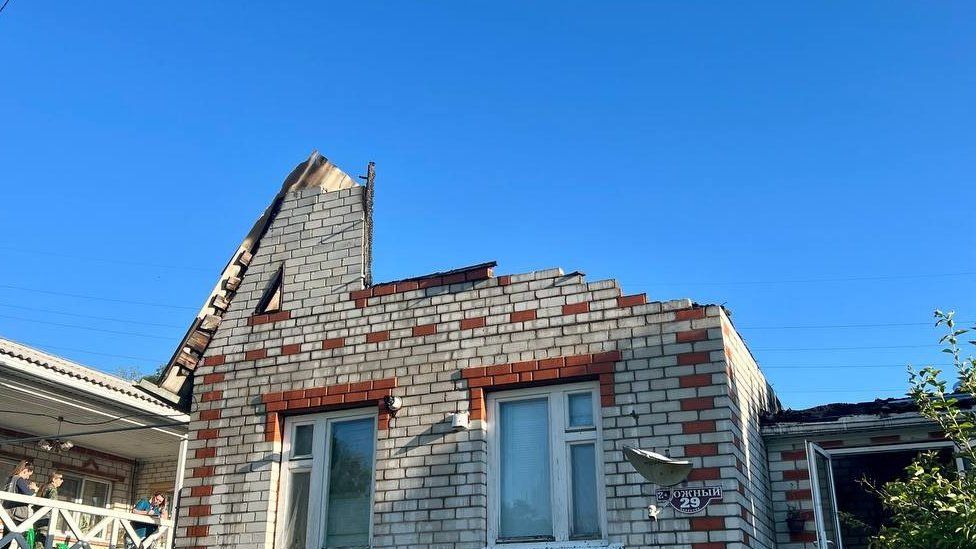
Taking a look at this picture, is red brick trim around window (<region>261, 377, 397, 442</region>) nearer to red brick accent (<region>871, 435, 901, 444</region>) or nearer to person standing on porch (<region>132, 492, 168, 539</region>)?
person standing on porch (<region>132, 492, 168, 539</region>)

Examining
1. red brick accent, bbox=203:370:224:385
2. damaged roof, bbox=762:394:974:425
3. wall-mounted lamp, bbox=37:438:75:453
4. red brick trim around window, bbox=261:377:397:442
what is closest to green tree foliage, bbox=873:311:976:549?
damaged roof, bbox=762:394:974:425

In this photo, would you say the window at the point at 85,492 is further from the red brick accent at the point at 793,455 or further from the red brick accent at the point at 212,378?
the red brick accent at the point at 793,455

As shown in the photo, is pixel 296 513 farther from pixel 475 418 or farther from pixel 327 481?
pixel 475 418

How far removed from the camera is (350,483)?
937 centimetres

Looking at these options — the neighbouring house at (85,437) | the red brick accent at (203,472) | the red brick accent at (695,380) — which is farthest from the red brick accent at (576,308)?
the neighbouring house at (85,437)

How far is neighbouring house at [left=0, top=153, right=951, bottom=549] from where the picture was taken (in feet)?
26.9

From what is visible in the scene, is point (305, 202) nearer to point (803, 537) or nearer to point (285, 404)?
point (285, 404)

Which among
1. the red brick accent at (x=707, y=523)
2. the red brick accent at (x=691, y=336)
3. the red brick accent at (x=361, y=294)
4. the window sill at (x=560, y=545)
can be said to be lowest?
the window sill at (x=560, y=545)

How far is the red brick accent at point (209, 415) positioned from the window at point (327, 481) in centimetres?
90

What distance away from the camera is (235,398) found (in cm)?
1014

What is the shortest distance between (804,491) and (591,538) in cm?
230

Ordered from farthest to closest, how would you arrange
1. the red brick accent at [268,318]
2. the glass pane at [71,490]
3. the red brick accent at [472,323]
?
the glass pane at [71,490]
the red brick accent at [268,318]
the red brick accent at [472,323]

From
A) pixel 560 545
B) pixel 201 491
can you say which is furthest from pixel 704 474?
pixel 201 491

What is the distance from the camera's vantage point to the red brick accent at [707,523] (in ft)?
25.1
